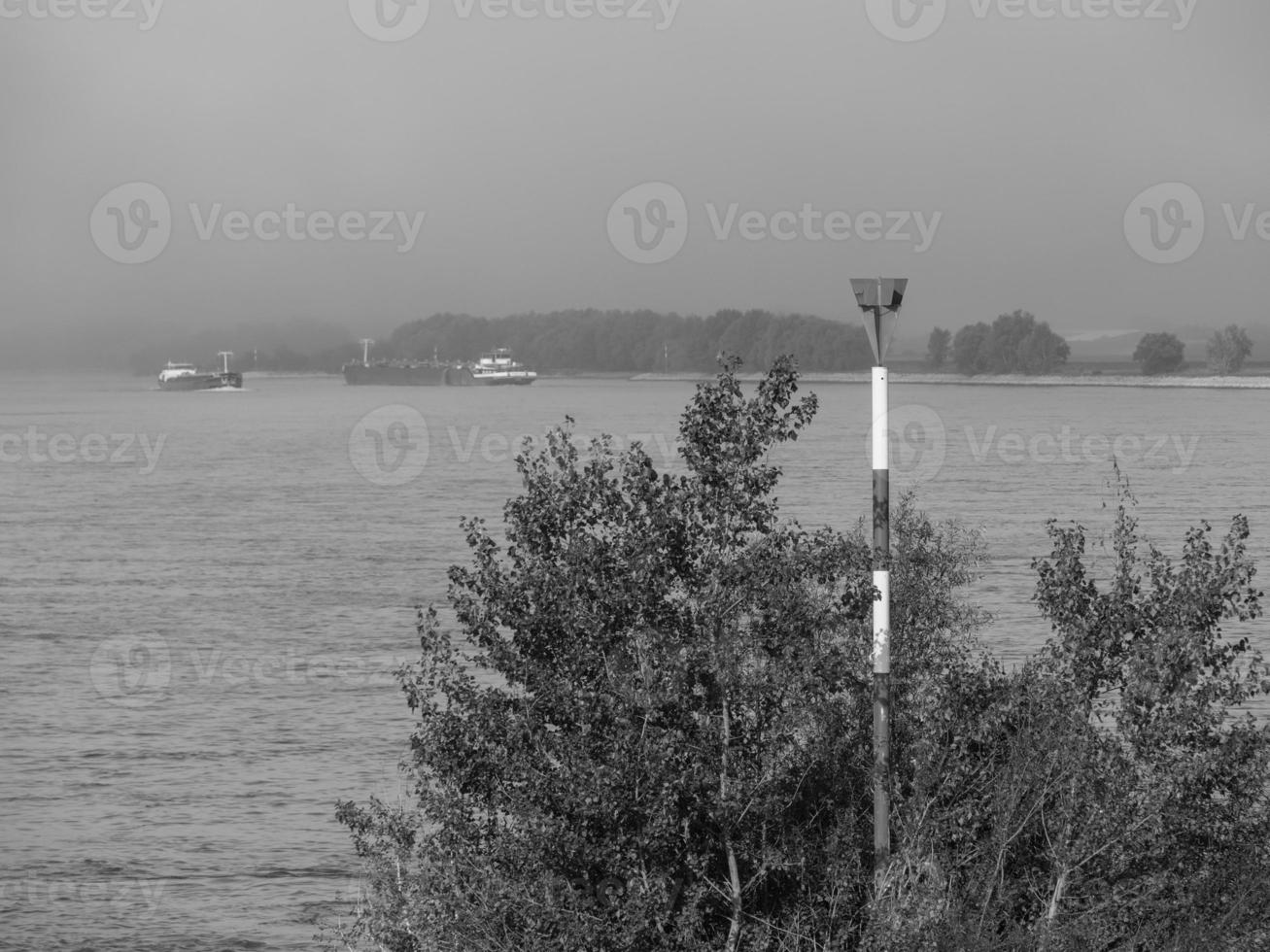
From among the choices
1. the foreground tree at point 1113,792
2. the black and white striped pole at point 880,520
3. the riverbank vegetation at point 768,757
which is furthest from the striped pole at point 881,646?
the foreground tree at point 1113,792

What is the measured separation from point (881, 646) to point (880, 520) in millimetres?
1243

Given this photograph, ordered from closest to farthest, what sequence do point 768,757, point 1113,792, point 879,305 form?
point 879,305, point 1113,792, point 768,757

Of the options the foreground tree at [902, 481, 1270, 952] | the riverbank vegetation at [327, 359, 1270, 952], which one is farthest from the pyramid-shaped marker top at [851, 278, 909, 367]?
the foreground tree at [902, 481, 1270, 952]

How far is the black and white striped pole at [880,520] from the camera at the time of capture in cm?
1579

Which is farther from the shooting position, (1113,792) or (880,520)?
(1113,792)

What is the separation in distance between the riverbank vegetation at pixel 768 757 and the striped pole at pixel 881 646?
0.33m

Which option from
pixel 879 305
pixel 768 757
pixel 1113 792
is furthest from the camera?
pixel 768 757

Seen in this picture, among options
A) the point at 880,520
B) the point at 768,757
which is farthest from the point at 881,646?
the point at 768,757

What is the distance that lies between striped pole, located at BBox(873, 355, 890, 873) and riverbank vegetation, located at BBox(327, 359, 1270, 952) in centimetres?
33

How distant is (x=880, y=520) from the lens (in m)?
16.5

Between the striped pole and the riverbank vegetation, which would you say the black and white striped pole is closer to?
the striped pole

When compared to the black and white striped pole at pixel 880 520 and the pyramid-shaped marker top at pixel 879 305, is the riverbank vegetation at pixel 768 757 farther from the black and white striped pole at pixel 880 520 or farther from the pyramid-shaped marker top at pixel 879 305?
the pyramid-shaped marker top at pixel 879 305

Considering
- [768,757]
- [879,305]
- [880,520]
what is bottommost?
[768,757]

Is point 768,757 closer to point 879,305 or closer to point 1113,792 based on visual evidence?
point 1113,792
